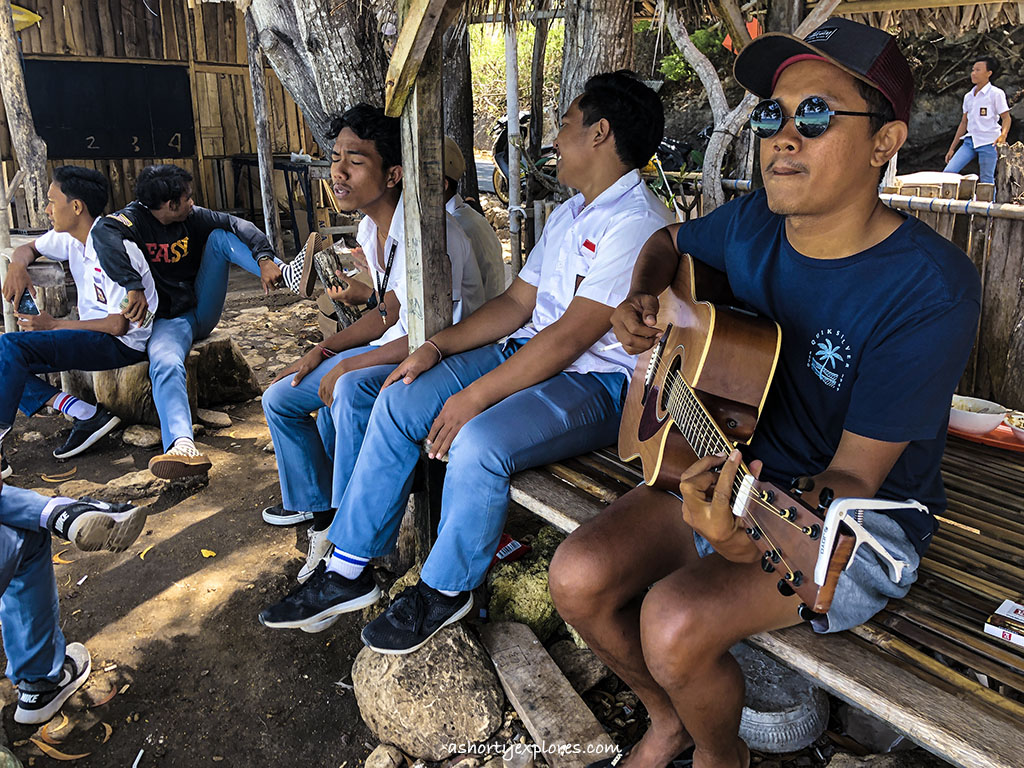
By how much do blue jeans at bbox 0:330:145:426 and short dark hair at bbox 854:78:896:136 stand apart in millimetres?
4331

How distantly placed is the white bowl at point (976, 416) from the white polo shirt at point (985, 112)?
23.7 feet

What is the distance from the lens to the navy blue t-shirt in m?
1.79

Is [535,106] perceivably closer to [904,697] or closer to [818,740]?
[818,740]

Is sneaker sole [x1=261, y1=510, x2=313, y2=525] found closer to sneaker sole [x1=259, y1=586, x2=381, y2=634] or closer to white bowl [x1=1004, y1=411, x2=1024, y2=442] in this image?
sneaker sole [x1=259, y1=586, x2=381, y2=634]

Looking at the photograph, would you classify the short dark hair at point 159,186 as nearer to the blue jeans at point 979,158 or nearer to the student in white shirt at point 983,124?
the student in white shirt at point 983,124

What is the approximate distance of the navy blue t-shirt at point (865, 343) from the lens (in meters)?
1.79

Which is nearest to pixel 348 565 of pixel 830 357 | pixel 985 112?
pixel 830 357

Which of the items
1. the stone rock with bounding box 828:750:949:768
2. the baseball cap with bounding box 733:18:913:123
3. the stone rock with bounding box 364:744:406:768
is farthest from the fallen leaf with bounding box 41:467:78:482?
the baseball cap with bounding box 733:18:913:123

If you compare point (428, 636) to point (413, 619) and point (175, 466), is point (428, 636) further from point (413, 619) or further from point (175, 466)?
point (175, 466)

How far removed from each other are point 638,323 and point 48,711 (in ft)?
7.84

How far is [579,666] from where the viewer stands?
292 cm

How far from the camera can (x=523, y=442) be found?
8.76 feet

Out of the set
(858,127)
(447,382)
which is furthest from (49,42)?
(858,127)

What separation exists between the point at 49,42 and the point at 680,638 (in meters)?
11.0
